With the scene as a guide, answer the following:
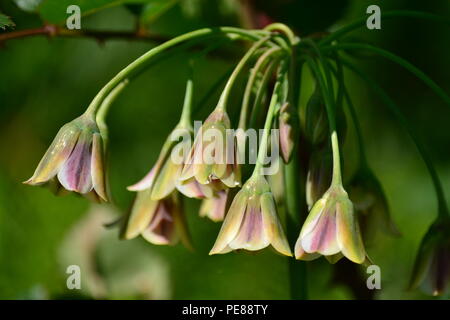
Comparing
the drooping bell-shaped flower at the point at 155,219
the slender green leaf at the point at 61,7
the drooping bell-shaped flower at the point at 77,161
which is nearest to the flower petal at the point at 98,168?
the drooping bell-shaped flower at the point at 77,161

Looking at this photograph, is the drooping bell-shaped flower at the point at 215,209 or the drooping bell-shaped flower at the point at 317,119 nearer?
the drooping bell-shaped flower at the point at 317,119

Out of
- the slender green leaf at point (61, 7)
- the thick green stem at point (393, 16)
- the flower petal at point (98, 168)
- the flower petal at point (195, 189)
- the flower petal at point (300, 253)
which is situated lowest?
the flower petal at point (300, 253)

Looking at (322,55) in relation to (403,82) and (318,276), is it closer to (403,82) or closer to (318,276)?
(318,276)

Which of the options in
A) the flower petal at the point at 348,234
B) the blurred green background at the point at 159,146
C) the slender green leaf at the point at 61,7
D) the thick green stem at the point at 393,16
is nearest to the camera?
the flower petal at the point at 348,234

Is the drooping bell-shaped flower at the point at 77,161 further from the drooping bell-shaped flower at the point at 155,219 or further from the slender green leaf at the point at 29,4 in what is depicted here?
the slender green leaf at the point at 29,4

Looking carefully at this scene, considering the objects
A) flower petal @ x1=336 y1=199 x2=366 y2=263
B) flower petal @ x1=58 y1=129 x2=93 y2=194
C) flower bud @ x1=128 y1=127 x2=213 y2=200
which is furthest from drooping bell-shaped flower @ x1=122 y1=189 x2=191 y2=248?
flower petal @ x1=336 y1=199 x2=366 y2=263

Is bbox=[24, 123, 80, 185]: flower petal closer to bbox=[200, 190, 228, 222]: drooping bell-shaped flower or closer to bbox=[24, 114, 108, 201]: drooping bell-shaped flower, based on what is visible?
bbox=[24, 114, 108, 201]: drooping bell-shaped flower

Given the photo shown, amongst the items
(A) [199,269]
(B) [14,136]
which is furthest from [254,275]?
(B) [14,136]
